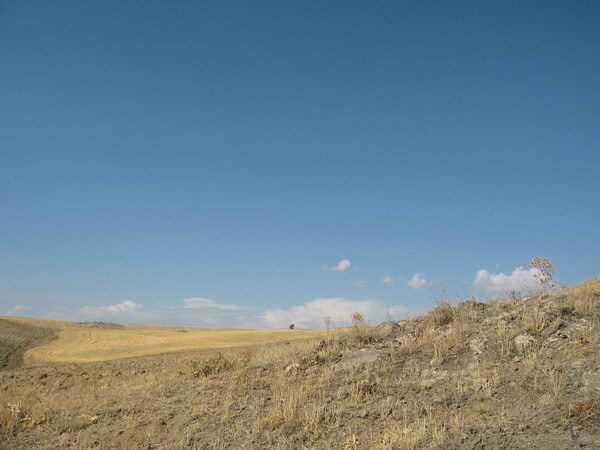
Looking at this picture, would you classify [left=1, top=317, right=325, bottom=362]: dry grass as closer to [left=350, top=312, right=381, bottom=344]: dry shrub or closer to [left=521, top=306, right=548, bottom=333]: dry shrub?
[left=350, top=312, right=381, bottom=344]: dry shrub

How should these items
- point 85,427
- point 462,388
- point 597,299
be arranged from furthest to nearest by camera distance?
point 597,299 < point 85,427 < point 462,388

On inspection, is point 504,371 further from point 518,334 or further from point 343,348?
point 343,348

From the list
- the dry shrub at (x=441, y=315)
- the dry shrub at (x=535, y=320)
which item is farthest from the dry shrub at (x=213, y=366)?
the dry shrub at (x=535, y=320)

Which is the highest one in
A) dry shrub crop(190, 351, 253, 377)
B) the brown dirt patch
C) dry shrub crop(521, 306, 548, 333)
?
dry shrub crop(521, 306, 548, 333)

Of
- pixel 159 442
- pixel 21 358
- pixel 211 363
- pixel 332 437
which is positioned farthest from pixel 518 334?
pixel 21 358

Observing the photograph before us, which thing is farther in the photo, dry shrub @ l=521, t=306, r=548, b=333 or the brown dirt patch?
the brown dirt patch

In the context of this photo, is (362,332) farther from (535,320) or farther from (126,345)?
(126,345)

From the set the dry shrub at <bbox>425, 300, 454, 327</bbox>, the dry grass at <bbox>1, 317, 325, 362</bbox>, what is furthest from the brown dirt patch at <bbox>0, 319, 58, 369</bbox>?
the dry shrub at <bbox>425, 300, 454, 327</bbox>

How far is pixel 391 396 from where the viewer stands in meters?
8.08

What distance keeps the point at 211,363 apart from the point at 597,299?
1096 centimetres

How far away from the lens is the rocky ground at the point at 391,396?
242 inches

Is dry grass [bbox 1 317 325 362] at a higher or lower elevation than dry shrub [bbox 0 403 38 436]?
lower

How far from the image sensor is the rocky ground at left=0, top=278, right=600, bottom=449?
614cm

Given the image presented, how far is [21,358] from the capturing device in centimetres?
3055
